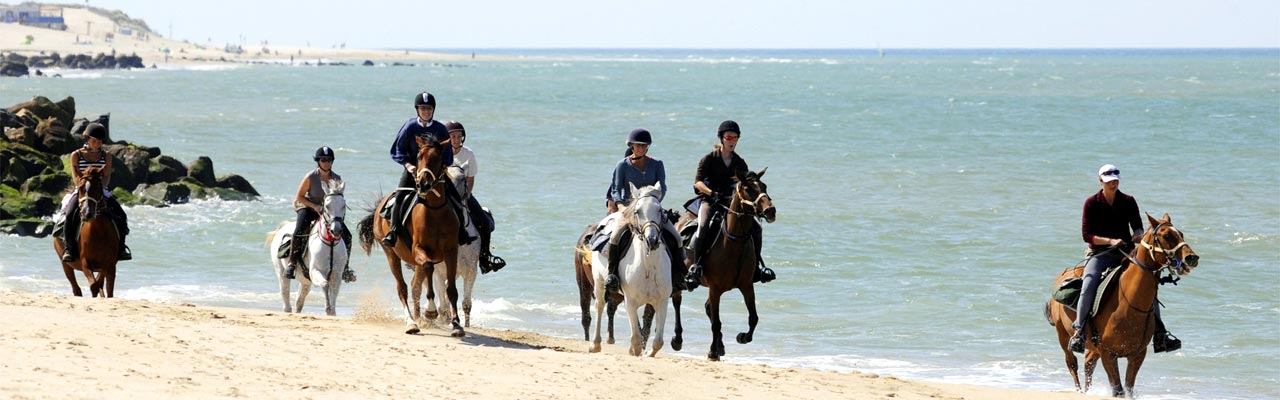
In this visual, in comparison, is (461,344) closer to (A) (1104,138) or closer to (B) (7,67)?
(A) (1104,138)

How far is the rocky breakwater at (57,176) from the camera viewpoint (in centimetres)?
3017

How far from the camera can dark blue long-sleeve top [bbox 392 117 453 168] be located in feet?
49.5

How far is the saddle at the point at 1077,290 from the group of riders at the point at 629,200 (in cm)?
6

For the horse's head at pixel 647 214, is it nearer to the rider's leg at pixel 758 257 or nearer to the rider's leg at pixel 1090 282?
the rider's leg at pixel 758 257

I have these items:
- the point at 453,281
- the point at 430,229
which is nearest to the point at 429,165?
the point at 430,229

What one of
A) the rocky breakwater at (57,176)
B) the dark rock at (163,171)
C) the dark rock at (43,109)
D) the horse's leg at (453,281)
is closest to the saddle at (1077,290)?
the horse's leg at (453,281)

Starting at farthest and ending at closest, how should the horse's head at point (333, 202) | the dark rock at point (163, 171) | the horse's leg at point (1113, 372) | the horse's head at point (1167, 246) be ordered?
the dark rock at point (163, 171) → the horse's head at point (333, 202) → the horse's leg at point (1113, 372) → the horse's head at point (1167, 246)

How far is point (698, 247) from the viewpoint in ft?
49.5

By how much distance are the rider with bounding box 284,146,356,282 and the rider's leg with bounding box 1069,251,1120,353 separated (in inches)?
304

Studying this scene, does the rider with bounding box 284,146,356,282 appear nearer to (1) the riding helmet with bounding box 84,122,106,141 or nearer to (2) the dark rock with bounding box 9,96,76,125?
(1) the riding helmet with bounding box 84,122,106,141

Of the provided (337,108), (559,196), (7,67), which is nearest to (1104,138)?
(559,196)

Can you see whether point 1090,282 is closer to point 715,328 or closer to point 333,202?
point 715,328

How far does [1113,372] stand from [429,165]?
6.39 m

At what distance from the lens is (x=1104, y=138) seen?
65.8m
